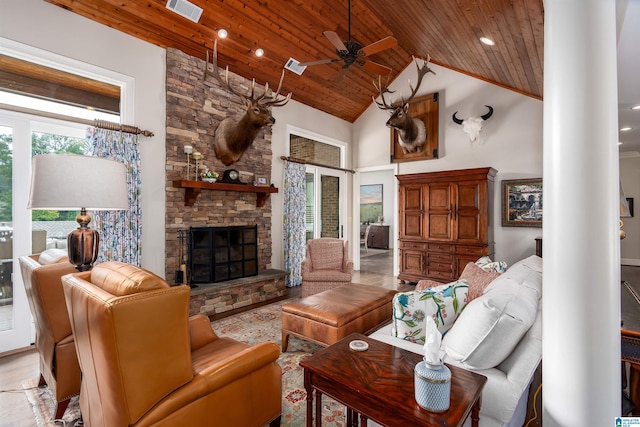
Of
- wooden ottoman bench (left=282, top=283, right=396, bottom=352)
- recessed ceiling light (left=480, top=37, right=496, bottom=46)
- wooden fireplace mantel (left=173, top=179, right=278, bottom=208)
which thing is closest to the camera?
wooden ottoman bench (left=282, top=283, right=396, bottom=352)

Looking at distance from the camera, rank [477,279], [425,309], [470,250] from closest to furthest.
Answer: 1. [425,309]
2. [477,279]
3. [470,250]

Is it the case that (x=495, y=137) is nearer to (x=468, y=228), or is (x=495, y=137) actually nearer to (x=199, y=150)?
(x=468, y=228)

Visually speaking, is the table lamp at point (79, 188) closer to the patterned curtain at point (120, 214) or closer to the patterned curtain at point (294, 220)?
the patterned curtain at point (120, 214)

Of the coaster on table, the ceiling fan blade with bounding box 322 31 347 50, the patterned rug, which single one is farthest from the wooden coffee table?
the ceiling fan blade with bounding box 322 31 347 50

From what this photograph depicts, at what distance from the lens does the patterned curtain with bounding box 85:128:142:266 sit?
10.9 ft

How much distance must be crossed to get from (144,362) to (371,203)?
33.6 feet

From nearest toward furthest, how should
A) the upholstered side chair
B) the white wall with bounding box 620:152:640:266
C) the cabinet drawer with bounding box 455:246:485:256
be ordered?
1. the upholstered side chair
2. the cabinet drawer with bounding box 455:246:485:256
3. the white wall with bounding box 620:152:640:266

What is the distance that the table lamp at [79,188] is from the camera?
181cm

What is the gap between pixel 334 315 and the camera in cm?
258

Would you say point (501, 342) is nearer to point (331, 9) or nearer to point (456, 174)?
point (456, 174)

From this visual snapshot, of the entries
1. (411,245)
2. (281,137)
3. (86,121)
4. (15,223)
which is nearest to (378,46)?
(281,137)

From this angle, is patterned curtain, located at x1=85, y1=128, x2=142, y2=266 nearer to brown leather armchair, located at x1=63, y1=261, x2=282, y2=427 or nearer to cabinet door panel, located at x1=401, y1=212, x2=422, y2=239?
brown leather armchair, located at x1=63, y1=261, x2=282, y2=427

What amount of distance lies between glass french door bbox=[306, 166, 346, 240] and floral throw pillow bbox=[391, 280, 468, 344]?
4500 millimetres

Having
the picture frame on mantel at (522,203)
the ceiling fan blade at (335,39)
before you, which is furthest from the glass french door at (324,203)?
the picture frame on mantel at (522,203)
